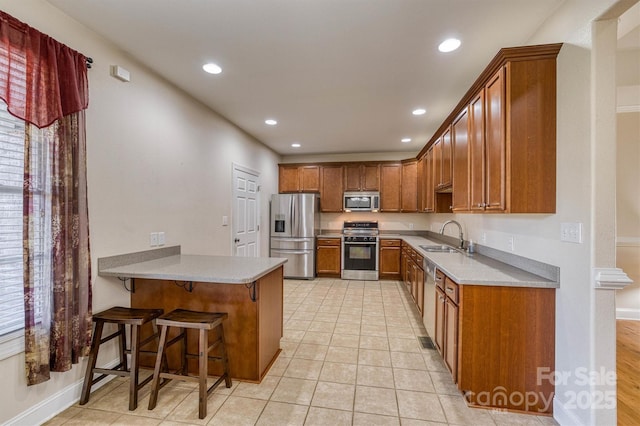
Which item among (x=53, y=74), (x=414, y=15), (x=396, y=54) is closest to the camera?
(x=53, y=74)

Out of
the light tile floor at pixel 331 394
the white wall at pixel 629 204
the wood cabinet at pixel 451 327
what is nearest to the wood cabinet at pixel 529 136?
the wood cabinet at pixel 451 327

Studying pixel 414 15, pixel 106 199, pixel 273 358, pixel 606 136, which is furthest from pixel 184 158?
pixel 606 136

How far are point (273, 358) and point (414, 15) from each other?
9.49 feet

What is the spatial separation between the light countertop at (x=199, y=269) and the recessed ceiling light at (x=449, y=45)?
2.19 meters

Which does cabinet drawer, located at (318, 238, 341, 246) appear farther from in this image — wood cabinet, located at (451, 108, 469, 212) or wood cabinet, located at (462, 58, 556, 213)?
wood cabinet, located at (462, 58, 556, 213)

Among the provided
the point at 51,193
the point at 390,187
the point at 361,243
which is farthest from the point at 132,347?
the point at 390,187

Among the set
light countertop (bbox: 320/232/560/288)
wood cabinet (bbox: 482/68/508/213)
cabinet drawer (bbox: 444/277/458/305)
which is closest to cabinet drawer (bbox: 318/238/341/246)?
light countertop (bbox: 320/232/560/288)

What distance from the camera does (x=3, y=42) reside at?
1543 mm

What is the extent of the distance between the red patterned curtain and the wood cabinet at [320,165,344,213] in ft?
14.7

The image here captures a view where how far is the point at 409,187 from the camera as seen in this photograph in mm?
5816

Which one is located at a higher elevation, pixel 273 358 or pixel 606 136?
pixel 606 136

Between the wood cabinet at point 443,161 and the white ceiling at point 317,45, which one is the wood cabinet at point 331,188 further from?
the white ceiling at point 317,45

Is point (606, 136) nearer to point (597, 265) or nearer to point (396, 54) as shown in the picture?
point (597, 265)

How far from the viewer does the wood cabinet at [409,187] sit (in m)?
5.78
